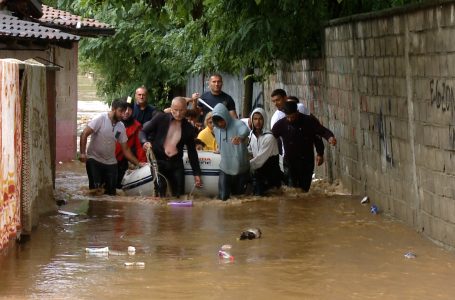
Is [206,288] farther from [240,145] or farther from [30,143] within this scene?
[240,145]

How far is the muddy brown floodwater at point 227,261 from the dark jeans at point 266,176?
0.95 m

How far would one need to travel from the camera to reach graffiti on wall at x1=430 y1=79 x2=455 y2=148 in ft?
31.7

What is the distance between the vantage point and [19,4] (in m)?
19.8

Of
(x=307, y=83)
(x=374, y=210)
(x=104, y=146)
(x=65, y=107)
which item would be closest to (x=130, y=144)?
(x=104, y=146)

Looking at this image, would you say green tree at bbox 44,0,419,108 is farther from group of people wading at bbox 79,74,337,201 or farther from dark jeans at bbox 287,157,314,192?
dark jeans at bbox 287,157,314,192

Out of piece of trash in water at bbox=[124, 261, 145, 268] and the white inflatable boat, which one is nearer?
piece of trash in water at bbox=[124, 261, 145, 268]

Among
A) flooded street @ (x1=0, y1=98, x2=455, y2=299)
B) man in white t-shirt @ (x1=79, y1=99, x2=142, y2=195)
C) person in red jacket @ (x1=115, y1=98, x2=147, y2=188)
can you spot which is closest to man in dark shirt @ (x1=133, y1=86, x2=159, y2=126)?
person in red jacket @ (x1=115, y1=98, x2=147, y2=188)

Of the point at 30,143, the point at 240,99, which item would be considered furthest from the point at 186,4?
the point at 240,99

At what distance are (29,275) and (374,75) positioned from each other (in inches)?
232

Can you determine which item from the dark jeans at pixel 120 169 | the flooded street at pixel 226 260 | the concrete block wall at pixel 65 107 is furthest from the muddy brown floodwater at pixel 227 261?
the concrete block wall at pixel 65 107

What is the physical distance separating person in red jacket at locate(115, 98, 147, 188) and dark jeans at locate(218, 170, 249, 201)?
1.80m

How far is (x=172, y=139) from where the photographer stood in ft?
49.2

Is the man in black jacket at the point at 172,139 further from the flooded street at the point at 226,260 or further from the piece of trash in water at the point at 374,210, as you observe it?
the piece of trash in water at the point at 374,210

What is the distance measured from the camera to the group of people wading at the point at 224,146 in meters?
14.9
